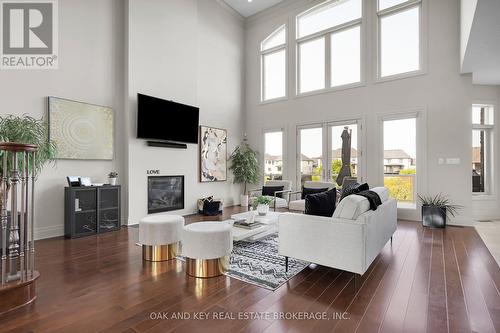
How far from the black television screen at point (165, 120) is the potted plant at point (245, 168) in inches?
64.2

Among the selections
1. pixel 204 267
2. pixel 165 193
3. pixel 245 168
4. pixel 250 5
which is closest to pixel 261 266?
pixel 204 267

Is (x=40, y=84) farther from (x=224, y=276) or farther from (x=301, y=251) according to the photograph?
(x=301, y=251)

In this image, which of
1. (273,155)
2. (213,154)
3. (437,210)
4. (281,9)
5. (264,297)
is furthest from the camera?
(273,155)

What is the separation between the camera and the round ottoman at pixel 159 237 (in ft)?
10.6

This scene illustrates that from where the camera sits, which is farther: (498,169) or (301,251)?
(498,169)

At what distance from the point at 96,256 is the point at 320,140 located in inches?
224

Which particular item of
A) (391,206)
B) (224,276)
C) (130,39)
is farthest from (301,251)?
(130,39)

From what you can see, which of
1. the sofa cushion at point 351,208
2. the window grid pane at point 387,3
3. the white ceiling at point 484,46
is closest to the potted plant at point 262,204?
the sofa cushion at point 351,208

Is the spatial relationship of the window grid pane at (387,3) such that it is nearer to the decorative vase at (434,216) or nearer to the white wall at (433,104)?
the white wall at (433,104)

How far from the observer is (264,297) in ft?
7.80

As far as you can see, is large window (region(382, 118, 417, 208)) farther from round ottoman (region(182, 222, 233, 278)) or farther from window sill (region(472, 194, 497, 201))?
round ottoman (region(182, 222, 233, 278))

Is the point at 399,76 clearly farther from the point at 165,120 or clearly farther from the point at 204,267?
the point at 204,267

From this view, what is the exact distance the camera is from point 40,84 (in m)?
4.30

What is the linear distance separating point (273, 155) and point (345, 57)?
327 centimetres
